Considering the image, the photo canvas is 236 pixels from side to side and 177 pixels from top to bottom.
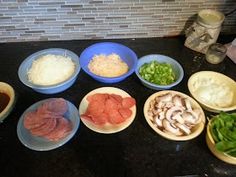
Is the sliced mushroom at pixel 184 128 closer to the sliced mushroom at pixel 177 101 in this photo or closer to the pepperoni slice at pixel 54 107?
the sliced mushroom at pixel 177 101

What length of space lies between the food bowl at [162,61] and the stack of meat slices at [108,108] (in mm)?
109

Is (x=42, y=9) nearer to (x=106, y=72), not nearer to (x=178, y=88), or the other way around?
(x=106, y=72)

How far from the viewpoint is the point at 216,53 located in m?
1.10

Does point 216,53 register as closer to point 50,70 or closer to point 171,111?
point 171,111

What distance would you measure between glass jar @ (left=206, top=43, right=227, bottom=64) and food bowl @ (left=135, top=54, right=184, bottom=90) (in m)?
0.18

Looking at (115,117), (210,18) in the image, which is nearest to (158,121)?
(115,117)

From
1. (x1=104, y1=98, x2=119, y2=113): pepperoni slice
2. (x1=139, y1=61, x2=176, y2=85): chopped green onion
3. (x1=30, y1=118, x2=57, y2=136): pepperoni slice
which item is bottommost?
(x1=30, y1=118, x2=57, y2=136): pepperoni slice

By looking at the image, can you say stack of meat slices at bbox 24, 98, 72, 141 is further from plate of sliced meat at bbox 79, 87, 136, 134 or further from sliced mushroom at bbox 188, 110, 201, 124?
sliced mushroom at bbox 188, 110, 201, 124

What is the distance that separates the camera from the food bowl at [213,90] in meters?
0.95

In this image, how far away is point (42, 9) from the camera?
1.08 meters

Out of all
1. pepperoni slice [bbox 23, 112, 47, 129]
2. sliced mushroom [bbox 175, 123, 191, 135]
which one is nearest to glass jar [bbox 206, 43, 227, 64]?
sliced mushroom [bbox 175, 123, 191, 135]

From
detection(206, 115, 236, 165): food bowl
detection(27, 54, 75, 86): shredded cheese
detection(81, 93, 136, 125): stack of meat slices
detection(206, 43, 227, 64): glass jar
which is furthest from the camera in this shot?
detection(206, 43, 227, 64): glass jar

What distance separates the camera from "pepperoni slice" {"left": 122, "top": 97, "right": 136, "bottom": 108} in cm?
92

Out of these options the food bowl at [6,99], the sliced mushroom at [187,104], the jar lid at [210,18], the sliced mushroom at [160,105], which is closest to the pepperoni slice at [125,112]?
the sliced mushroom at [160,105]
